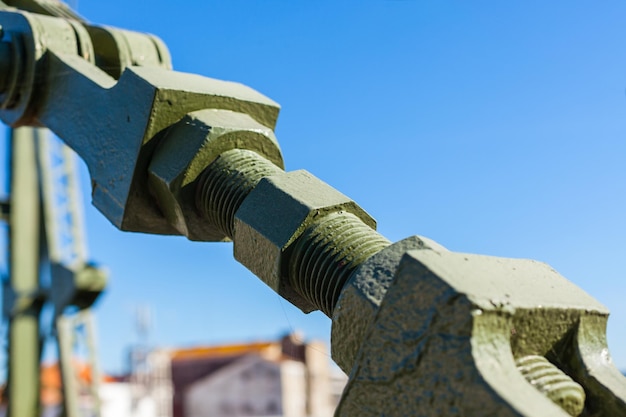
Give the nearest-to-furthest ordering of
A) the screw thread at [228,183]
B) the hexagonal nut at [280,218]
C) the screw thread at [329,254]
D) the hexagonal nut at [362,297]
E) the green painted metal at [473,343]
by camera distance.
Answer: the green painted metal at [473,343] < the hexagonal nut at [362,297] < the screw thread at [329,254] < the hexagonal nut at [280,218] < the screw thread at [228,183]

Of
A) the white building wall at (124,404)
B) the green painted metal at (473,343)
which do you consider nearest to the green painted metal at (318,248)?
the green painted metal at (473,343)

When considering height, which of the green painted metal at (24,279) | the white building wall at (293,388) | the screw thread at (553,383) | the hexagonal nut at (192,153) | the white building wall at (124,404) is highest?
the screw thread at (553,383)

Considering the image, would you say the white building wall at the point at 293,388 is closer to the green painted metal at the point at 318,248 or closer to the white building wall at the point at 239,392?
the white building wall at the point at 239,392

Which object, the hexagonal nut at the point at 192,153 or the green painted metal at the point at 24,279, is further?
the green painted metal at the point at 24,279

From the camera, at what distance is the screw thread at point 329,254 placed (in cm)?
148

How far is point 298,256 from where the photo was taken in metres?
Result: 1.57

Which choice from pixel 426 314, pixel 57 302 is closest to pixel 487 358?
pixel 426 314

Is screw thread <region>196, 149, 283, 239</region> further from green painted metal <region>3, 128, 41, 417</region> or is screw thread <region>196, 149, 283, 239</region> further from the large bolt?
green painted metal <region>3, 128, 41, 417</region>

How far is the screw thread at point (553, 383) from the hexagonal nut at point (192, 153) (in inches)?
36.0

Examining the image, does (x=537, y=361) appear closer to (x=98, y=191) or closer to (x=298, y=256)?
(x=298, y=256)

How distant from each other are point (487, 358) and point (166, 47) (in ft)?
5.99

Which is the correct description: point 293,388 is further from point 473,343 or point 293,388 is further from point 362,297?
point 473,343

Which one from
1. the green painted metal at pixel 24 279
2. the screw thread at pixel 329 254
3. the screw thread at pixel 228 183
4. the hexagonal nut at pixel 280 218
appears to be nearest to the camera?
the screw thread at pixel 329 254

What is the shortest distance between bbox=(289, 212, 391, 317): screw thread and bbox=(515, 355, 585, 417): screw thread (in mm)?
372
